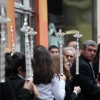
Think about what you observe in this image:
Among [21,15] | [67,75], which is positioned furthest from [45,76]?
[21,15]

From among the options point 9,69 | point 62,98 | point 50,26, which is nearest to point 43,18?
point 50,26

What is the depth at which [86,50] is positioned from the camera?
22.7 ft

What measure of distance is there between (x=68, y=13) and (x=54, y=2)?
1.99 ft

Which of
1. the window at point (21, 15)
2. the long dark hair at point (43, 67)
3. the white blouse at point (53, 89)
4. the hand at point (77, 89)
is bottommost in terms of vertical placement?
the hand at point (77, 89)

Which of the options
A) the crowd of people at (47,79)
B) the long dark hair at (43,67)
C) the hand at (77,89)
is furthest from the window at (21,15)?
the long dark hair at (43,67)

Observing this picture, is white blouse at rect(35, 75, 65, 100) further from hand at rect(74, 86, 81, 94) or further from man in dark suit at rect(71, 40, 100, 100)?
man in dark suit at rect(71, 40, 100, 100)

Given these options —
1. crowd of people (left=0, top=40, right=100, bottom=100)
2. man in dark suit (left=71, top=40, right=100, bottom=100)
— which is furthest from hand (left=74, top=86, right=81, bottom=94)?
man in dark suit (left=71, top=40, right=100, bottom=100)

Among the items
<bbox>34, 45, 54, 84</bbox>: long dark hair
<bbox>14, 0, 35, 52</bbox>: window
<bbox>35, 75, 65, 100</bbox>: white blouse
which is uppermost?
<bbox>14, 0, 35, 52</bbox>: window

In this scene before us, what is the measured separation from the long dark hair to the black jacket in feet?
4.70

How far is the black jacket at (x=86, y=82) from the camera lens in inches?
263

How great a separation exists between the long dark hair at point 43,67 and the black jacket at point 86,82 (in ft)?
4.70

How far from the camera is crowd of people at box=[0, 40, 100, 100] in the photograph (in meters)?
4.56

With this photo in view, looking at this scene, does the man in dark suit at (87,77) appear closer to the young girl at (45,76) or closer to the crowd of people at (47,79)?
the crowd of people at (47,79)

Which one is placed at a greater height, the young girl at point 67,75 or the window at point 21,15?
the window at point 21,15
